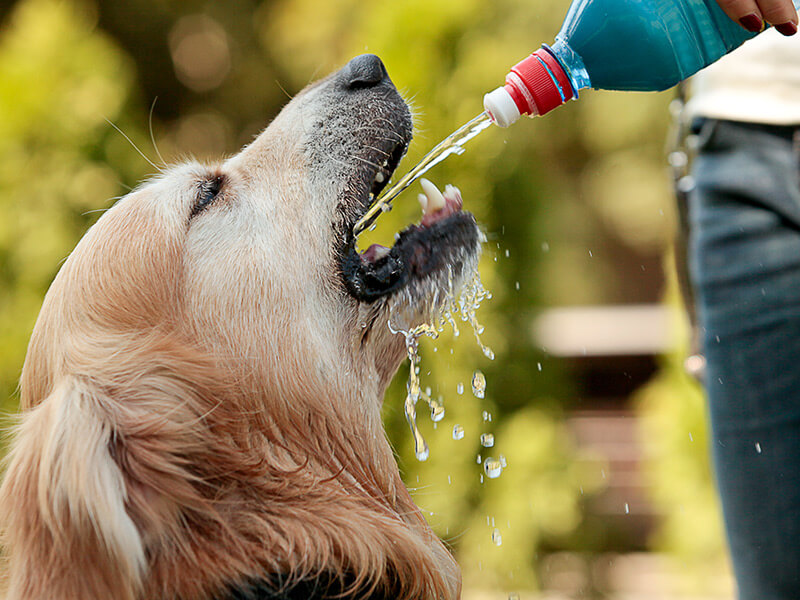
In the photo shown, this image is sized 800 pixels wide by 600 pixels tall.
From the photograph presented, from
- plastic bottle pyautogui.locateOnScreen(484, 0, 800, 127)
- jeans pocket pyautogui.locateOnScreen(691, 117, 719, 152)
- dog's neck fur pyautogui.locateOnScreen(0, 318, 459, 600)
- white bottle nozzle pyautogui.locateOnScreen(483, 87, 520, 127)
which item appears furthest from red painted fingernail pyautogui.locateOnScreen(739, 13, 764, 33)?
dog's neck fur pyautogui.locateOnScreen(0, 318, 459, 600)

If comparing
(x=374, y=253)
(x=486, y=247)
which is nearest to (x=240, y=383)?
(x=374, y=253)

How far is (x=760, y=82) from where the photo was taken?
2494 mm

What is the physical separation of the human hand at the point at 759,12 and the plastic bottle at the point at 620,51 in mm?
150

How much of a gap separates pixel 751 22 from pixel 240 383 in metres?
1.55

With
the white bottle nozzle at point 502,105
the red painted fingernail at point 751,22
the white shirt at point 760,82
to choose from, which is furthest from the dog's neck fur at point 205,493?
the white shirt at point 760,82

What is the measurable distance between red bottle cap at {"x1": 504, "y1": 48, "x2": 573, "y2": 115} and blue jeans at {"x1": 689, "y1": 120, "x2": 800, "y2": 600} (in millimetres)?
860

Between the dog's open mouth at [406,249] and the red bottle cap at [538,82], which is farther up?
the red bottle cap at [538,82]

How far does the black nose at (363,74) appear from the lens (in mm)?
2572

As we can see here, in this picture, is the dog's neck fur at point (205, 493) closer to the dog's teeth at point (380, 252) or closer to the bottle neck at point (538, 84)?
the dog's teeth at point (380, 252)

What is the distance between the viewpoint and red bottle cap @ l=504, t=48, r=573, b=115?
2018 millimetres

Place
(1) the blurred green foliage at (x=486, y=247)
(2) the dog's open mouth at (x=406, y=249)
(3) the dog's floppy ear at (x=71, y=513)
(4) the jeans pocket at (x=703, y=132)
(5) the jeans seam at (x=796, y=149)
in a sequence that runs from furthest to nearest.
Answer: (1) the blurred green foliage at (x=486, y=247), (4) the jeans pocket at (x=703, y=132), (5) the jeans seam at (x=796, y=149), (2) the dog's open mouth at (x=406, y=249), (3) the dog's floppy ear at (x=71, y=513)

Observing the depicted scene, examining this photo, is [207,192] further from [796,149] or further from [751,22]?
[796,149]

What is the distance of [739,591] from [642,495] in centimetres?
472

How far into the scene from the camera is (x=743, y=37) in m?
2.07
